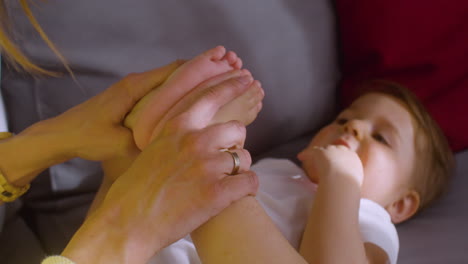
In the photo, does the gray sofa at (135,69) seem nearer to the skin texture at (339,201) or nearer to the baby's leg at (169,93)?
the skin texture at (339,201)

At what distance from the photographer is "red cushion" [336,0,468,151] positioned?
1.18 m

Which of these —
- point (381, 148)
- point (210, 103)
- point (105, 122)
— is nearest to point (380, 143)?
point (381, 148)

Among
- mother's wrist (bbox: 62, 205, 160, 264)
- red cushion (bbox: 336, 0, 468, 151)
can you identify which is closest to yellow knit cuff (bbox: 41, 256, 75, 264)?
mother's wrist (bbox: 62, 205, 160, 264)

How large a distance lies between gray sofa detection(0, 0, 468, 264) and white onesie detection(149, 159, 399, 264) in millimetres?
89

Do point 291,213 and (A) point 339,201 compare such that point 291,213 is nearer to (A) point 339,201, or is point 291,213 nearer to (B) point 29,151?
(A) point 339,201

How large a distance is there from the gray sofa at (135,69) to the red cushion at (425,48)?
0.14m

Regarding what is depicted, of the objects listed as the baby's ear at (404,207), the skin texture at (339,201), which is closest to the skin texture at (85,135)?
the skin texture at (339,201)

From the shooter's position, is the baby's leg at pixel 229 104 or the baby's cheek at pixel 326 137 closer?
the baby's leg at pixel 229 104

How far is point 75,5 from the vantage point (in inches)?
33.9

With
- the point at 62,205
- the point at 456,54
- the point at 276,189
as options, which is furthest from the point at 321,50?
the point at 62,205

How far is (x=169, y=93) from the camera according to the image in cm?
71

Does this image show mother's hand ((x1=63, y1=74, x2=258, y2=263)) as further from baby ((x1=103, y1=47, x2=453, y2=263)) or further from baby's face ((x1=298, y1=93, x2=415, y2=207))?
baby's face ((x1=298, y1=93, x2=415, y2=207))

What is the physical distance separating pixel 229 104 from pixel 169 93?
9 centimetres

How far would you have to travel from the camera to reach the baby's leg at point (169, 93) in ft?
2.30
